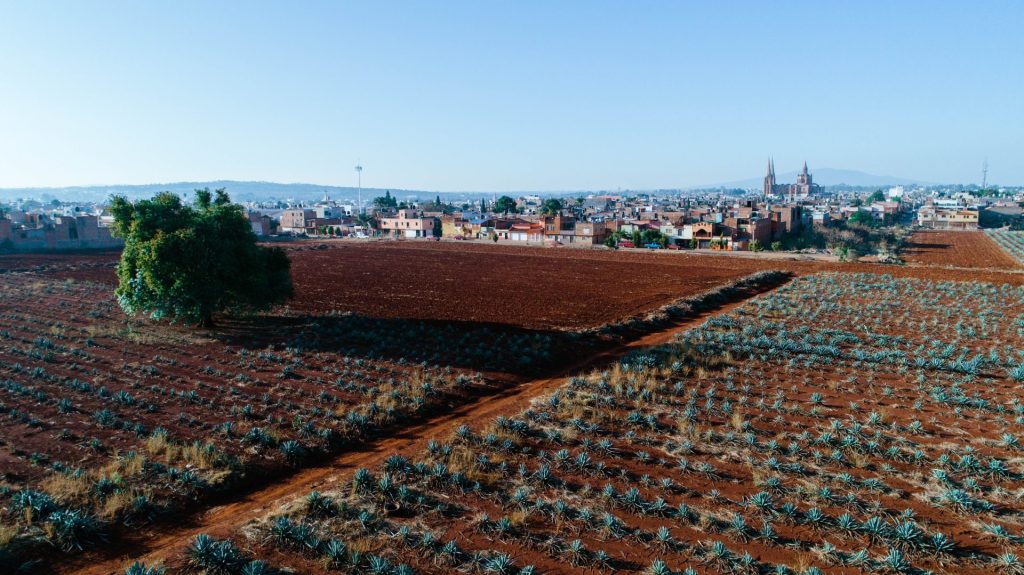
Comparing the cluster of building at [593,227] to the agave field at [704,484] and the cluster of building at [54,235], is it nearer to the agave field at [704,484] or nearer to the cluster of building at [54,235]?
the cluster of building at [54,235]

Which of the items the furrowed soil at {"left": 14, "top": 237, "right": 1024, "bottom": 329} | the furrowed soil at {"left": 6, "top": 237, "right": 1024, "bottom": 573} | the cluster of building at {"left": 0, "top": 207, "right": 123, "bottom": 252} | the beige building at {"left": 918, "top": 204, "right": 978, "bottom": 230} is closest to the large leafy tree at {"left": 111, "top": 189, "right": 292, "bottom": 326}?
the furrowed soil at {"left": 6, "top": 237, "right": 1024, "bottom": 573}

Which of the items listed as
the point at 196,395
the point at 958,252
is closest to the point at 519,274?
the point at 196,395

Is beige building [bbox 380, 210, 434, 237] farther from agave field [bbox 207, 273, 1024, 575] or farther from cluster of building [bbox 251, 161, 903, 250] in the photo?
agave field [bbox 207, 273, 1024, 575]

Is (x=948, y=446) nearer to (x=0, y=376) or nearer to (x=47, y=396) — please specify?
(x=47, y=396)

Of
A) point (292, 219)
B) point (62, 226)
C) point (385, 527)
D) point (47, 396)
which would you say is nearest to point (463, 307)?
point (47, 396)

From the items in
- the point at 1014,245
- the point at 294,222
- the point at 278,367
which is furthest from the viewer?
the point at 294,222

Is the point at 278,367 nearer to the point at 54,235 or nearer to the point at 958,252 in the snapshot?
the point at 54,235
